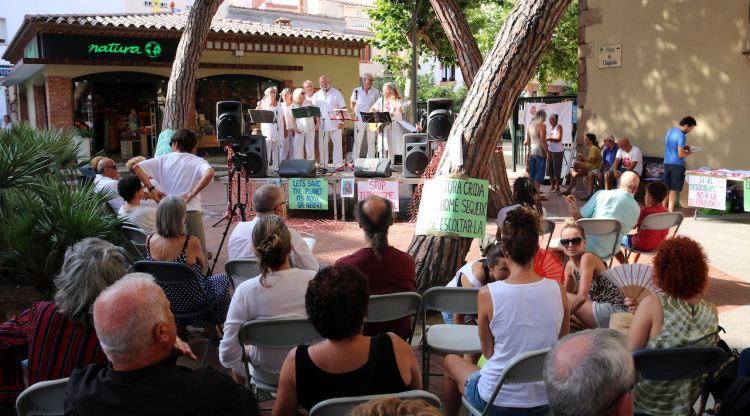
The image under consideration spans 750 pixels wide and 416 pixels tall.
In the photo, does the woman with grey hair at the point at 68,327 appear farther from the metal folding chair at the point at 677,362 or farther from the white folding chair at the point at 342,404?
the metal folding chair at the point at 677,362

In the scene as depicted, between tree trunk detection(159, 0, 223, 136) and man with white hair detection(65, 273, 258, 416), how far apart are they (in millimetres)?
9372

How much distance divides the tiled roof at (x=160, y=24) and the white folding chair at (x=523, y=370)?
19.0 metres

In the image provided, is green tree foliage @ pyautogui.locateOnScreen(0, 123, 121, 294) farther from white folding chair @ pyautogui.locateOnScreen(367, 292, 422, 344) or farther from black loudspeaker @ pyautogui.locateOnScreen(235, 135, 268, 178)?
black loudspeaker @ pyautogui.locateOnScreen(235, 135, 268, 178)


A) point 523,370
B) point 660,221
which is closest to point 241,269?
point 523,370

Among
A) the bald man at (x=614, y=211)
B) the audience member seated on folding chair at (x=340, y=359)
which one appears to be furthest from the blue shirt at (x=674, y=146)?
the audience member seated on folding chair at (x=340, y=359)

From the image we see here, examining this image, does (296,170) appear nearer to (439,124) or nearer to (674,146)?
(439,124)

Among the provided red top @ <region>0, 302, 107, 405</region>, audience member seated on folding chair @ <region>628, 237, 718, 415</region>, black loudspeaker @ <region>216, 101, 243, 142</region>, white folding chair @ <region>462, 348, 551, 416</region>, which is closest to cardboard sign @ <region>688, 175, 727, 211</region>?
black loudspeaker @ <region>216, 101, 243, 142</region>

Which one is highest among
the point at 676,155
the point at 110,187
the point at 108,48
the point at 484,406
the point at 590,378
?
the point at 108,48

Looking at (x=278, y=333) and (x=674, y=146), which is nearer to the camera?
(x=278, y=333)

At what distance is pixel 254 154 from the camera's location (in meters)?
11.7

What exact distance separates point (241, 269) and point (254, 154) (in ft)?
23.7

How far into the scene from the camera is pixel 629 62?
1344 centimetres

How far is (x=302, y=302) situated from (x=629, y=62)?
37.6ft

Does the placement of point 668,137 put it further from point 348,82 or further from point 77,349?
point 348,82
